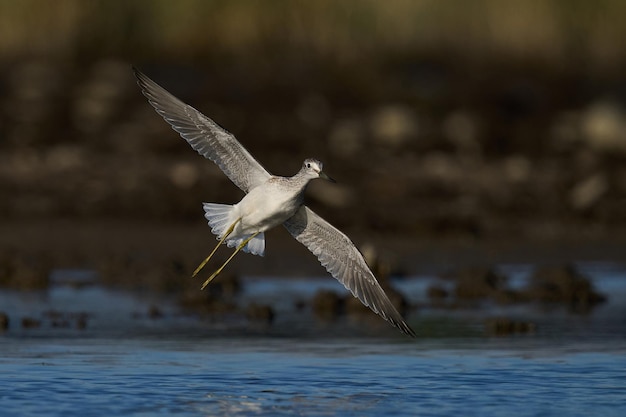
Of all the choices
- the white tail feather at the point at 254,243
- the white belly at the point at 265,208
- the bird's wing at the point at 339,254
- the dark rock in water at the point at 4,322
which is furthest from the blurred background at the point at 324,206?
the white belly at the point at 265,208

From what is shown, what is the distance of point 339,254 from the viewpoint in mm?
14000

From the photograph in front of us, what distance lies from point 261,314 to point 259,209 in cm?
313

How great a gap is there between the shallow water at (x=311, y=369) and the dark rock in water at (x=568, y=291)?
32.5 inches

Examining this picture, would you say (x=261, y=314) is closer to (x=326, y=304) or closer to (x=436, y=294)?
(x=326, y=304)

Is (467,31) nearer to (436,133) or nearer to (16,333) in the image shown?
(436,133)

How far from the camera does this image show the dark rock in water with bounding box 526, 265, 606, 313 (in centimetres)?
1786

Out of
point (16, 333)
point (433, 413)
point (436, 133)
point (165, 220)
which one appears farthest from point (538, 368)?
point (436, 133)

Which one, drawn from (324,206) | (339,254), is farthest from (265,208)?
(324,206)

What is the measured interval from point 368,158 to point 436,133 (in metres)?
1.74

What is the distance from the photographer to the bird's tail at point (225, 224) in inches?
541

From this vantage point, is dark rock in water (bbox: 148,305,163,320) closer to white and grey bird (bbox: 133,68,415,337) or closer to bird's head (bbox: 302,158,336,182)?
white and grey bird (bbox: 133,68,415,337)

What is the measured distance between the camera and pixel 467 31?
29422 millimetres

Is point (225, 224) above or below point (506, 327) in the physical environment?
above

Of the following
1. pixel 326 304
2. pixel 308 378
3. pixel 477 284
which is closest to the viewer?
pixel 308 378
